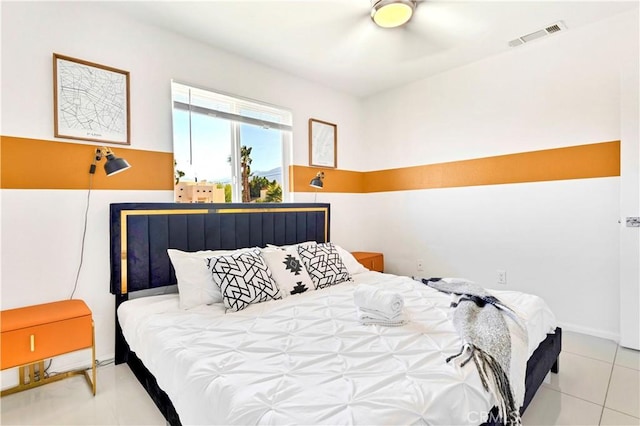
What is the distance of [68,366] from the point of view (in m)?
2.22

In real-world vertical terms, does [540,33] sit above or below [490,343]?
above

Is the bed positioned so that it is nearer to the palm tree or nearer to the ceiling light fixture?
the palm tree

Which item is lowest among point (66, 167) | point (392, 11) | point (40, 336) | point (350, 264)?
point (40, 336)

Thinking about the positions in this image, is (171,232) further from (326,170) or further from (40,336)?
(326,170)

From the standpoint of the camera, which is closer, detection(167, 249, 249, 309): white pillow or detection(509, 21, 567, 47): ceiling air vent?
detection(167, 249, 249, 309): white pillow

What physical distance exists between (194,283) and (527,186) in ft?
10.2

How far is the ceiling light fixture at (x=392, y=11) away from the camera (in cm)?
219

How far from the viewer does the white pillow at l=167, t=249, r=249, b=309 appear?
2.12 meters

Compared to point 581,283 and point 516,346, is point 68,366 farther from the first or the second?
point 581,283

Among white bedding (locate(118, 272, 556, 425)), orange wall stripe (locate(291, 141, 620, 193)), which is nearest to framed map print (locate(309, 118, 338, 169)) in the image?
orange wall stripe (locate(291, 141, 620, 193))

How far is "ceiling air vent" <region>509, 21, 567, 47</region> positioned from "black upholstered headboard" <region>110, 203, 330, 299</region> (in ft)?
8.81

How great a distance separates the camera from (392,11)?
225 centimetres

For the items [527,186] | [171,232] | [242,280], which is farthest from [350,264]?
[527,186]

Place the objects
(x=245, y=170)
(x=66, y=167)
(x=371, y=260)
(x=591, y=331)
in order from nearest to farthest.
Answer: (x=66, y=167), (x=591, y=331), (x=245, y=170), (x=371, y=260)
